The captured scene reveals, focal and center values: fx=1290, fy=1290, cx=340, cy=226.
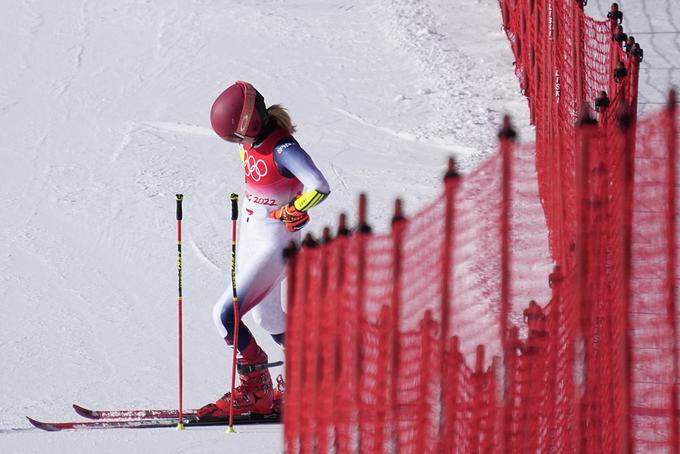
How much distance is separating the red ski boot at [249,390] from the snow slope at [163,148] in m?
0.15

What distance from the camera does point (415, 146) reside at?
10.3 m

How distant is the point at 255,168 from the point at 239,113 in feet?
1.06

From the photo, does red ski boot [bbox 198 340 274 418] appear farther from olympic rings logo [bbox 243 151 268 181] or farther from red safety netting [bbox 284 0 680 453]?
olympic rings logo [bbox 243 151 268 181]

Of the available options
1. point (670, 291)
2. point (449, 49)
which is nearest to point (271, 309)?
point (670, 291)

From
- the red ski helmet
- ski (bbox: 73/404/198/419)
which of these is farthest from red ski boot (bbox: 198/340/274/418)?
the red ski helmet

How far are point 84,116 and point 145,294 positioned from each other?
3228mm

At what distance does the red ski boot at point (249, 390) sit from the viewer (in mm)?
6703

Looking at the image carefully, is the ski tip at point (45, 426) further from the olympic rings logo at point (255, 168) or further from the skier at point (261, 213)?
the olympic rings logo at point (255, 168)

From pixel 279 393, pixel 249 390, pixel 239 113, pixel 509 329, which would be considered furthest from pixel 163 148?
pixel 509 329

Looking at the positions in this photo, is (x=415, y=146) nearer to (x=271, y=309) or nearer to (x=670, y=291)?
(x=271, y=309)

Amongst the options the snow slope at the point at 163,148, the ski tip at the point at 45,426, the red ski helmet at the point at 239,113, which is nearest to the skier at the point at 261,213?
the red ski helmet at the point at 239,113

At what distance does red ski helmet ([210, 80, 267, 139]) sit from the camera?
626 centimetres

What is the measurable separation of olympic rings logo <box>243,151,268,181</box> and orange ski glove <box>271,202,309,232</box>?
22cm

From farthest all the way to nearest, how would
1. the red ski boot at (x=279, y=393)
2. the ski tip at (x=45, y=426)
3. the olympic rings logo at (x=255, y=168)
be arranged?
1. the red ski boot at (x=279, y=393)
2. the ski tip at (x=45, y=426)
3. the olympic rings logo at (x=255, y=168)
